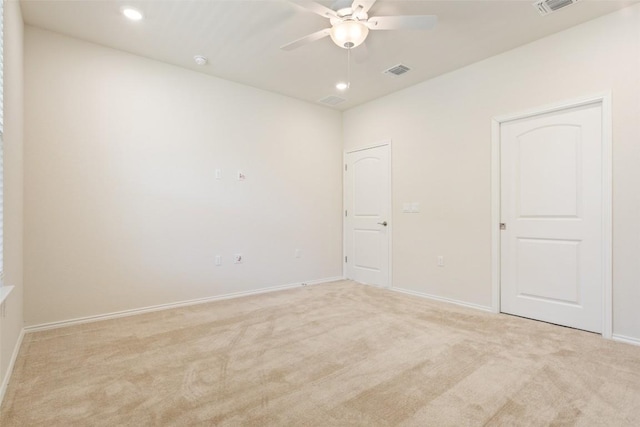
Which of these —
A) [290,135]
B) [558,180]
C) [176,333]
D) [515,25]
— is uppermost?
[515,25]

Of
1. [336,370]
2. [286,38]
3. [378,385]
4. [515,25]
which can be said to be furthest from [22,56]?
[515,25]

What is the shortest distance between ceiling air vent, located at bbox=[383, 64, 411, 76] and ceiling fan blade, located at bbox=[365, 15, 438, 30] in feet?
4.28

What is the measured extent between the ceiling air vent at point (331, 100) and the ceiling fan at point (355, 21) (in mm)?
2032

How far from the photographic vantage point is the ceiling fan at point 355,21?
7.49 ft

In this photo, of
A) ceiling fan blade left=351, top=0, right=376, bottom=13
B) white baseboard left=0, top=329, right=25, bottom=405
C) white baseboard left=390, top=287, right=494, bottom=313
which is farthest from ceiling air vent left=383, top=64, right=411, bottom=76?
white baseboard left=0, top=329, right=25, bottom=405

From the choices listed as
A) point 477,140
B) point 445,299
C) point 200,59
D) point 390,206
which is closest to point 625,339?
point 445,299

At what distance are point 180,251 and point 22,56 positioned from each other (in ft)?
7.36

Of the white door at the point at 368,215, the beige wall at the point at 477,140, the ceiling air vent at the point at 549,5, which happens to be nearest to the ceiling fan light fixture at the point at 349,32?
the ceiling air vent at the point at 549,5

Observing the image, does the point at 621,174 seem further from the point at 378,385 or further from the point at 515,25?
the point at 378,385

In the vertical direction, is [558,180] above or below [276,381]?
above

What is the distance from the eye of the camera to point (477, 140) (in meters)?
3.60

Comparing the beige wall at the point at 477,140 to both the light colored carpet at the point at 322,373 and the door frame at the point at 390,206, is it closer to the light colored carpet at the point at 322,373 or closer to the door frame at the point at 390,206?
the door frame at the point at 390,206

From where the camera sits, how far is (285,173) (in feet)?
15.1

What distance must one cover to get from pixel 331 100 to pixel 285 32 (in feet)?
6.06
